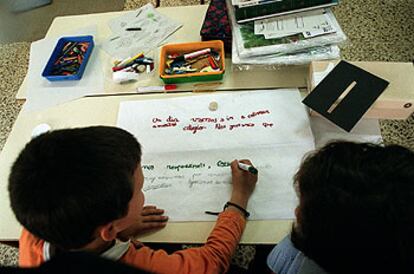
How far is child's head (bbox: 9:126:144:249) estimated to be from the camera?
0.59 meters

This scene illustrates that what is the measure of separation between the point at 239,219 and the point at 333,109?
1.16 feet

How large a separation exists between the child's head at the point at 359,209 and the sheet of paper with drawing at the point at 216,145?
200 mm

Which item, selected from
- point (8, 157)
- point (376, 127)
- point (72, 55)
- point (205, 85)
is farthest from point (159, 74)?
point (376, 127)

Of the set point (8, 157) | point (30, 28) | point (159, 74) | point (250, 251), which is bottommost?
point (250, 251)

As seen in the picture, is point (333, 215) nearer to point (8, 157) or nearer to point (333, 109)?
point (333, 109)

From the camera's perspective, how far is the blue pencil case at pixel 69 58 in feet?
3.66

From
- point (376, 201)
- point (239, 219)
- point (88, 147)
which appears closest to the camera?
point (376, 201)

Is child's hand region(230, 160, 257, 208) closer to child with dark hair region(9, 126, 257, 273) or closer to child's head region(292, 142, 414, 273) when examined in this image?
child with dark hair region(9, 126, 257, 273)

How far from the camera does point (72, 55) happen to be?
46.2 inches

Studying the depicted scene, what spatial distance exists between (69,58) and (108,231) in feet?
2.34

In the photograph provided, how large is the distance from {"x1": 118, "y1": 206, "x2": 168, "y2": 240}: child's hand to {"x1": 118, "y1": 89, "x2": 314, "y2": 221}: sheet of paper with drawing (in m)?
0.03

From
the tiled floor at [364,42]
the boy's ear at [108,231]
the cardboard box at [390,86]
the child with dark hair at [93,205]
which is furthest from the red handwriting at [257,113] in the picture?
the tiled floor at [364,42]

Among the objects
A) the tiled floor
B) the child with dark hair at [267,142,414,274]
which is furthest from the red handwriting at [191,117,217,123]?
the tiled floor

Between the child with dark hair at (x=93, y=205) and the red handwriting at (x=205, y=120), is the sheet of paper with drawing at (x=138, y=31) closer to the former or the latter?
the red handwriting at (x=205, y=120)
